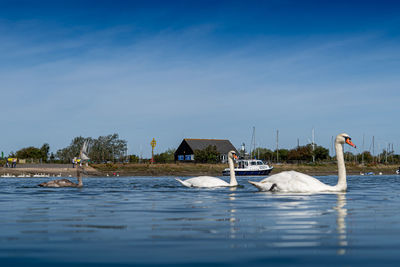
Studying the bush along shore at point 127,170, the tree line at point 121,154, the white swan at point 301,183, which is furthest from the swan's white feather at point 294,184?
the tree line at point 121,154

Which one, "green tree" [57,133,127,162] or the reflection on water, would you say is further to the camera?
"green tree" [57,133,127,162]

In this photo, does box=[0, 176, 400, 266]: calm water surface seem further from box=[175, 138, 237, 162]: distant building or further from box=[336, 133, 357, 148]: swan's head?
box=[175, 138, 237, 162]: distant building

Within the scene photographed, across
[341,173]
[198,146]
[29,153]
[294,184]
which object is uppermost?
[198,146]

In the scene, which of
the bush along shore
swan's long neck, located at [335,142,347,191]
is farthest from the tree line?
swan's long neck, located at [335,142,347,191]

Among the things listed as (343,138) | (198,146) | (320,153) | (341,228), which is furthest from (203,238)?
(198,146)

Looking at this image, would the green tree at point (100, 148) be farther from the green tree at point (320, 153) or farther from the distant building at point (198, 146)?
the green tree at point (320, 153)

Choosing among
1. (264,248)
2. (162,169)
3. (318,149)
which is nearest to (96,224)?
(264,248)

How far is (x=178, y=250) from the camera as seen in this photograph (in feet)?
19.4

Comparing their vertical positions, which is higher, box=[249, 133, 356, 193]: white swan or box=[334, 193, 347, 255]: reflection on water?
box=[249, 133, 356, 193]: white swan

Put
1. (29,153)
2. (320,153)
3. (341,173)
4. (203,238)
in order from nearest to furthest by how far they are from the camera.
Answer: (203,238) < (341,173) < (29,153) < (320,153)

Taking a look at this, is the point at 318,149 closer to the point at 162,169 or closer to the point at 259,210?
the point at 162,169

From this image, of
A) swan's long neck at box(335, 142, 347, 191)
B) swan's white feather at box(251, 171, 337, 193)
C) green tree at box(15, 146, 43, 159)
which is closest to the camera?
swan's white feather at box(251, 171, 337, 193)

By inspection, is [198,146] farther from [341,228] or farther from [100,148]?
[341,228]

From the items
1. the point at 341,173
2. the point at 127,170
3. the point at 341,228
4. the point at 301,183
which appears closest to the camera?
the point at 341,228
